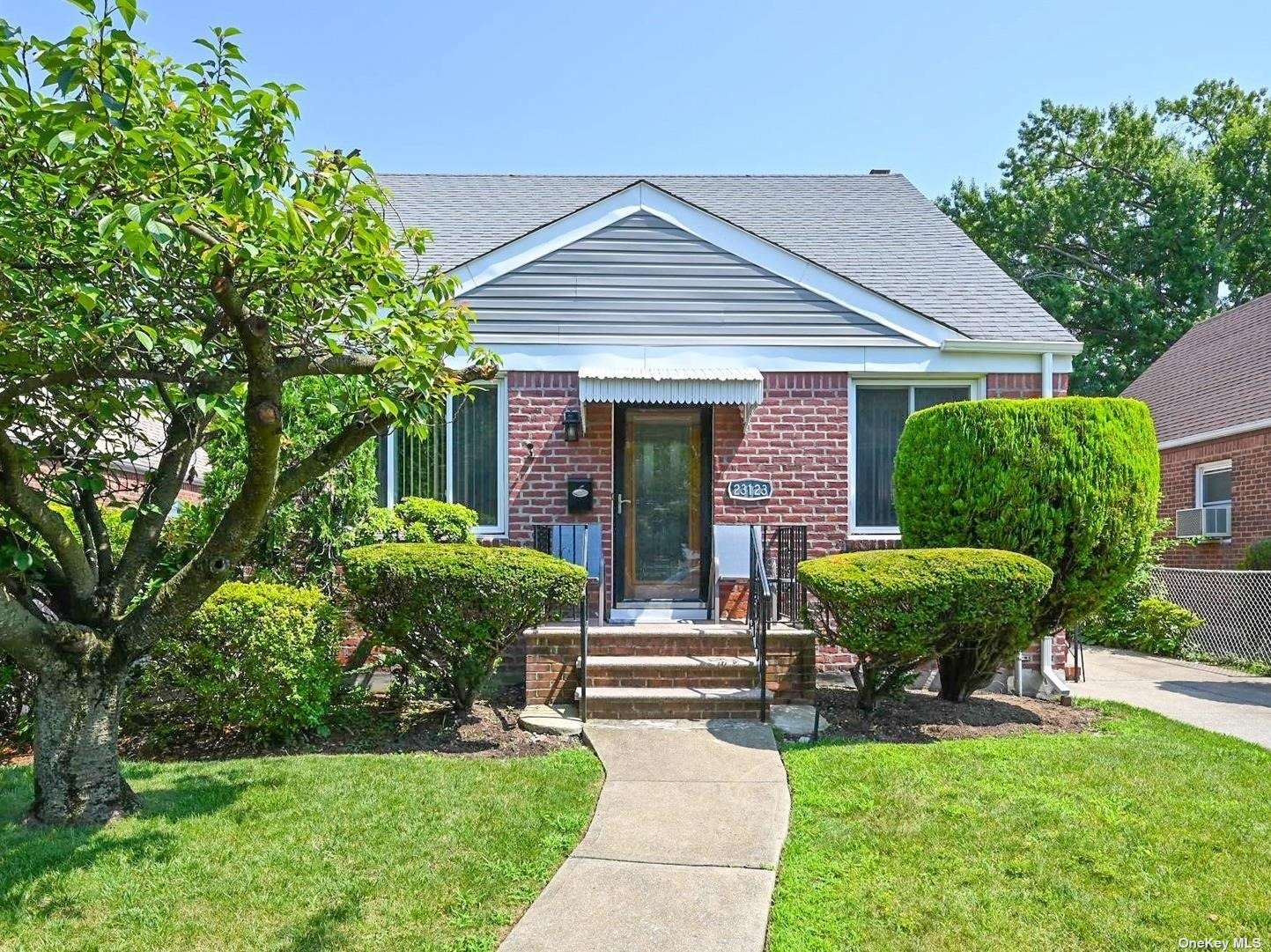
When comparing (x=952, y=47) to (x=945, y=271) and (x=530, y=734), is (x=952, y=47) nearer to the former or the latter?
(x=945, y=271)

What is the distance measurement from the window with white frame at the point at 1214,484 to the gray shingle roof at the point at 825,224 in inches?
312

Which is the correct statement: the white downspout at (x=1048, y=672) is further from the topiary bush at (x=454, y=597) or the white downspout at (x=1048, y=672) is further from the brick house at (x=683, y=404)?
the topiary bush at (x=454, y=597)

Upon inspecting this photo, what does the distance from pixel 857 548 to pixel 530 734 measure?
4048mm

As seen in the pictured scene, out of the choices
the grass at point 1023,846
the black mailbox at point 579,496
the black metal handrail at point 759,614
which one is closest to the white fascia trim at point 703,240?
the black mailbox at point 579,496

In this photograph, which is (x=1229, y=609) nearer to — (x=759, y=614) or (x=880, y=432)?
(x=880, y=432)

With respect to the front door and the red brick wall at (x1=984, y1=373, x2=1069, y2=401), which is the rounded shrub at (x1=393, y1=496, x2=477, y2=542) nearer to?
the front door

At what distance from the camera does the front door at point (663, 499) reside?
853cm

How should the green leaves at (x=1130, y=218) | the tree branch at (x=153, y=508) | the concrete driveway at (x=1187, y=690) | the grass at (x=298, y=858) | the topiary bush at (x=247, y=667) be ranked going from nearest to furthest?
the grass at (x=298, y=858), the tree branch at (x=153, y=508), the topiary bush at (x=247, y=667), the concrete driveway at (x=1187, y=690), the green leaves at (x=1130, y=218)

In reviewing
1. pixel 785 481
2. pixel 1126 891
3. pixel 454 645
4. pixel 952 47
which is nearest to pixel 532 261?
pixel 785 481

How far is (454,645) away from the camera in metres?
6.09

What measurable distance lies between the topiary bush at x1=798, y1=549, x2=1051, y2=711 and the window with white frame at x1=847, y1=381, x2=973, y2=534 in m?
2.31

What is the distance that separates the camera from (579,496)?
27.2 ft

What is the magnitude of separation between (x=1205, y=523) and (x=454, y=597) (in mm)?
14816

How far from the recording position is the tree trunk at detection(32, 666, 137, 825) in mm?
4246
